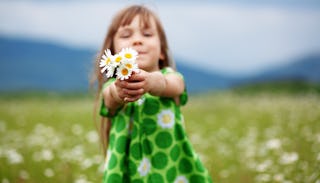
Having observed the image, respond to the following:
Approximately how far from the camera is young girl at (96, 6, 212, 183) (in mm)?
3188

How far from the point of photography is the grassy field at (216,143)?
4.54m

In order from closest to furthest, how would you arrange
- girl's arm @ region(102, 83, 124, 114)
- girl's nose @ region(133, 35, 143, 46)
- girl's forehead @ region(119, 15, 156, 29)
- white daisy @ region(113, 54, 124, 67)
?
white daisy @ region(113, 54, 124, 67) < girl's arm @ region(102, 83, 124, 114) < girl's nose @ region(133, 35, 143, 46) < girl's forehead @ region(119, 15, 156, 29)

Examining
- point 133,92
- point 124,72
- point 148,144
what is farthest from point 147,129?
point 124,72

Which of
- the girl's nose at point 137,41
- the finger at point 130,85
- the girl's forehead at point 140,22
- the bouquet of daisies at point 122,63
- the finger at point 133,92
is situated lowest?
the finger at point 133,92

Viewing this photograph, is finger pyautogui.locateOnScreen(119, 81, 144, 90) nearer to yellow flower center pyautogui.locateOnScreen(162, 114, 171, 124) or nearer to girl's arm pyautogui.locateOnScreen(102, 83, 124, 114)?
girl's arm pyautogui.locateOnScreen(102, 83, 124, 114)

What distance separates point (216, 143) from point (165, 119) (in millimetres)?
3723

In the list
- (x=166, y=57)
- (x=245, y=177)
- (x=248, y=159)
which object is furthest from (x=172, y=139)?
(x=248, y=159)

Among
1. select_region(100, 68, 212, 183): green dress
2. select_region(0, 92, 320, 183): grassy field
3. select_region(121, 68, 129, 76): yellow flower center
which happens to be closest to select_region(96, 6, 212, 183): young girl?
select_region(100, 68, 212, 183): green dress

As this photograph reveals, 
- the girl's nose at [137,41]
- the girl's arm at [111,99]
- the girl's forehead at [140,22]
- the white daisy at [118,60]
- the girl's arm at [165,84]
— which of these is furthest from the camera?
the girl's forehead at [140,22]

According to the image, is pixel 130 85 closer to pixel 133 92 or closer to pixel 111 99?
pixel 133 92

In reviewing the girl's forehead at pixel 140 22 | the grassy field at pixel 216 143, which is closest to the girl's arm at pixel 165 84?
the girl's forehead at pixel 140 22

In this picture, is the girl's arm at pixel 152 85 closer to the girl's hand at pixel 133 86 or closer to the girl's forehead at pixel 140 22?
the girl's hand at pixel 133 86

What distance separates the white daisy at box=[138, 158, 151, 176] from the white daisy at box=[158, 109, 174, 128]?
0.25 m

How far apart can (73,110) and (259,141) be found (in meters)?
5.52
